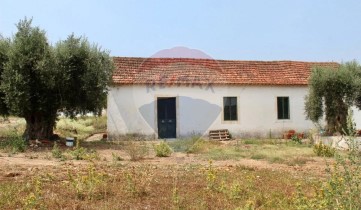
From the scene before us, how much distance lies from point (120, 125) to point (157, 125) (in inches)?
75.3

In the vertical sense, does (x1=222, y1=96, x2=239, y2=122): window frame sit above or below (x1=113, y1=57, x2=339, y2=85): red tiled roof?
below

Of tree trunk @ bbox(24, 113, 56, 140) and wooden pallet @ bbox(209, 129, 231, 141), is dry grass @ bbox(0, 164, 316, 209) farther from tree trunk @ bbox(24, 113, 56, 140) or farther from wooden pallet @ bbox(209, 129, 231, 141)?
wooden pallet @ bbox(209, 129, 231, 141)

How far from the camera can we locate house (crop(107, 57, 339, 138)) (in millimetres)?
19766

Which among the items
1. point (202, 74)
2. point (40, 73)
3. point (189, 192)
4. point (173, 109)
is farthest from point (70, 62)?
point (189, 192)

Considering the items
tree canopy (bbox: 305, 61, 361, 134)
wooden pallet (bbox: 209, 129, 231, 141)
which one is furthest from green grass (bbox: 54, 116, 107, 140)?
tree canopy (bbox: 305, 61, 361, 134)

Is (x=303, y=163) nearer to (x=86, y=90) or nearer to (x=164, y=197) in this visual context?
(x=164, y=197)

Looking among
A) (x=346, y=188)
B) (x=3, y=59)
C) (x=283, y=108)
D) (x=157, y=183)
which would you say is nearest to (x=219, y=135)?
(x=283, y=108)

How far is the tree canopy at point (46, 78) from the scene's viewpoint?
14.5 meters

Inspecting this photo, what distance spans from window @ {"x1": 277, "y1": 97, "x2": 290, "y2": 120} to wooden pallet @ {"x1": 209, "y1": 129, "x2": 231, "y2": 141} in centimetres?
347

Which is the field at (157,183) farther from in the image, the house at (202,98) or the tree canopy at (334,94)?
the house at (202,98)

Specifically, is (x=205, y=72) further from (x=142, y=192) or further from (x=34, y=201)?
(x=34, y=201)

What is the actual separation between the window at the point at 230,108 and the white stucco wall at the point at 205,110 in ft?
0.74

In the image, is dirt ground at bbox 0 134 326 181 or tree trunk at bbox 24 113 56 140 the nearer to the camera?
dirt ground at bbox 0 134 326 181

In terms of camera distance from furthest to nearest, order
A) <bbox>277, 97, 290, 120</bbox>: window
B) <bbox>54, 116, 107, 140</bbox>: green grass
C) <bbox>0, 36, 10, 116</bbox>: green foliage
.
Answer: <bbox>54, 116, 107, 140</bbox>: green grass < <bbox>277, 97, 290, 120</bbox>: window < <bbox>0, 36, 10, 116</bbox>: green foliage
